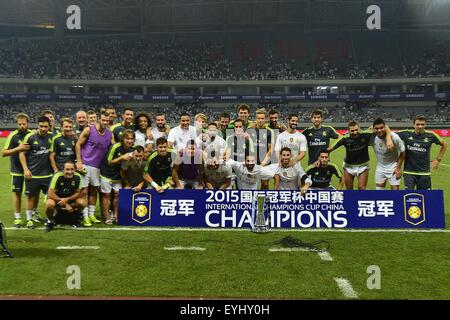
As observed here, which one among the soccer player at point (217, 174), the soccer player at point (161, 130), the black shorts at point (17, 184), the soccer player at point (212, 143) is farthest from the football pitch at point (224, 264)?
the soccer player at point (161, 130)

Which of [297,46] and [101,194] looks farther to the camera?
[297,46]

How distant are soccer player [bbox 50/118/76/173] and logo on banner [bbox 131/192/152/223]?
1549mm

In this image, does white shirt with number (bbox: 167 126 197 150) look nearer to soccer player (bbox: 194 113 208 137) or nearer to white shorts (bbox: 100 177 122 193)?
soccer player (bbox: 194 113 208 137)

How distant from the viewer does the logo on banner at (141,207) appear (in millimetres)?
7539

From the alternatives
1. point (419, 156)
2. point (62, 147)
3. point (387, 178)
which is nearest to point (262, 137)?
point (387, 178)

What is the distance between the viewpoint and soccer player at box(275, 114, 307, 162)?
8.48 m

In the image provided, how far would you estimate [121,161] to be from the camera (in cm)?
766

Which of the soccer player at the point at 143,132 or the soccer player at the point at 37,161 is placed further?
the soccer player at the point at 143,132

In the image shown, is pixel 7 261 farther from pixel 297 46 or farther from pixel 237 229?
pixel 297 46

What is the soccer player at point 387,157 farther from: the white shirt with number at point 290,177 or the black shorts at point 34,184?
the black shorts at point 34,184

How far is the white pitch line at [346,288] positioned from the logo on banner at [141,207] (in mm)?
3877

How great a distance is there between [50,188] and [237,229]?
347cm

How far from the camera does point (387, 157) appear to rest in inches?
314

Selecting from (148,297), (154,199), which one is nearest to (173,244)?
(154,199)
